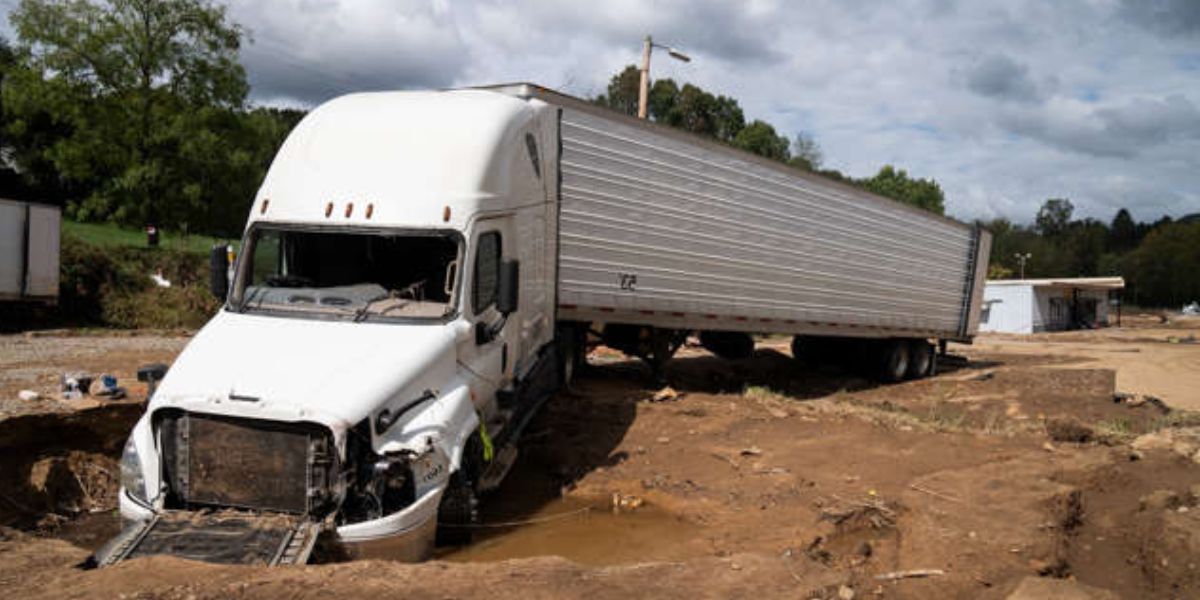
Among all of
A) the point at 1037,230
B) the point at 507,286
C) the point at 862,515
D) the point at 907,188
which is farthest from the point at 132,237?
the point at 1037,230

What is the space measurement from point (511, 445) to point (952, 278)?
592 inches

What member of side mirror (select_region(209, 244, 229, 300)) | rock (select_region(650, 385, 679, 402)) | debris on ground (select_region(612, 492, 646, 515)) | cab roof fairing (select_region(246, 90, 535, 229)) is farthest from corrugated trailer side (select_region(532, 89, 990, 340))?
side mirror (select_region(209, 244, 229, 300))

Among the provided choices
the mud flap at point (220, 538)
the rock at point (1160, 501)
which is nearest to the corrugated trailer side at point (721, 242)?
the mud flap at point (220, 538)

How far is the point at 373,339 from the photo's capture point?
20.5ft

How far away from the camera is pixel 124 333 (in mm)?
18641

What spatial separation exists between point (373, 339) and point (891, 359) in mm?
14764

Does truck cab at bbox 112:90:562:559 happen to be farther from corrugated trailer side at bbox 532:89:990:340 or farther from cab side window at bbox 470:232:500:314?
corrugated trailer side at bbox 532:89:990:340

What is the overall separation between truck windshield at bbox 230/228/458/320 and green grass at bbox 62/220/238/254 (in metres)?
21.1

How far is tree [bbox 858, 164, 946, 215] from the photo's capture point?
8338 cm

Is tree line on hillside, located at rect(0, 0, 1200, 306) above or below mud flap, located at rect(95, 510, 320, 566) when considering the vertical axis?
above

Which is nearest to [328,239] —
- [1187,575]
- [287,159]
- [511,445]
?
[287,159]

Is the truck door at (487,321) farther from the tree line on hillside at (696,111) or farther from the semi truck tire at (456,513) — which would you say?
the tree line on hillside at (696,111)

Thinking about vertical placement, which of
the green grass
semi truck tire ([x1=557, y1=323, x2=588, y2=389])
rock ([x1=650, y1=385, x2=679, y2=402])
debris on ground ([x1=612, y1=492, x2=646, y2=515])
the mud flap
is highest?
the green grass

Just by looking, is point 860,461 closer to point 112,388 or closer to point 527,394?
point 527,394
